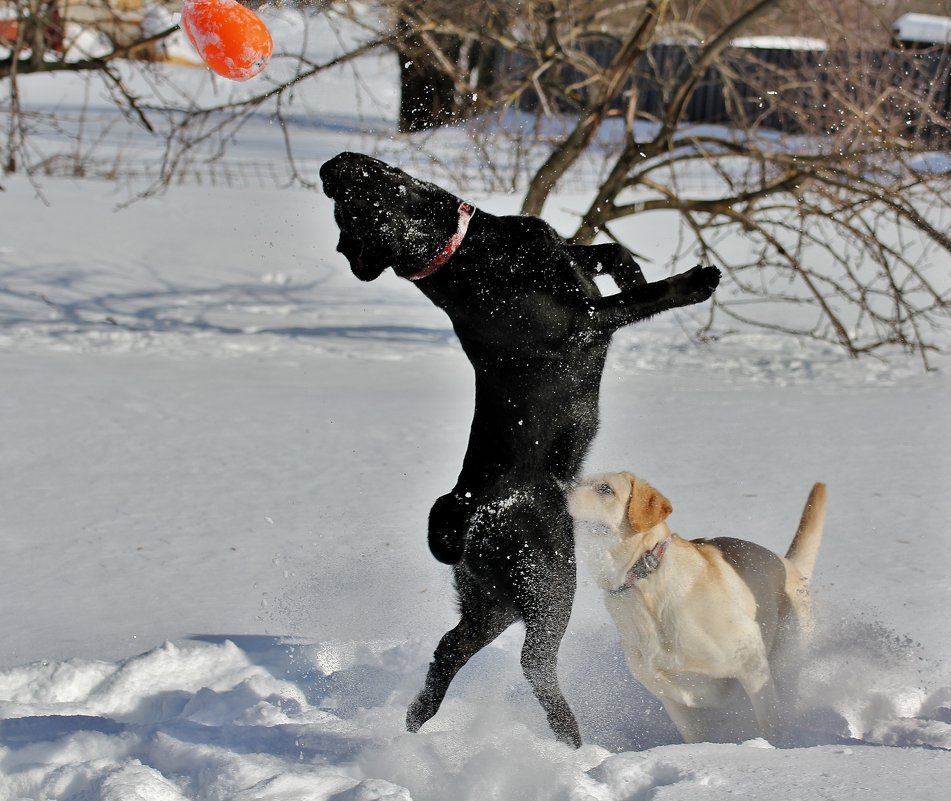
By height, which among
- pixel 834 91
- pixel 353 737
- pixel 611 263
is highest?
pixel 834 91

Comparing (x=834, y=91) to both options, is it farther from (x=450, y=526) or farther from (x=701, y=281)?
(x=450, y=526)

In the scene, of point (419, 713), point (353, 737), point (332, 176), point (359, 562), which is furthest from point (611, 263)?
point (359, 562)

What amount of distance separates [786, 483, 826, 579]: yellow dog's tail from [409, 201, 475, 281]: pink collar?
1.58 meters

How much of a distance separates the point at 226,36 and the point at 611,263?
1.23 meters

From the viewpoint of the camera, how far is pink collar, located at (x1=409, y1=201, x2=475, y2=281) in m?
2.60

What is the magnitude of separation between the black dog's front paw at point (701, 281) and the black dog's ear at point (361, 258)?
77 centimetres

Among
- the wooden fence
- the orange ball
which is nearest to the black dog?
the orange ball

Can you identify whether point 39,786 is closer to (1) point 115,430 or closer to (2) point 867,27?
(1) point 115,430

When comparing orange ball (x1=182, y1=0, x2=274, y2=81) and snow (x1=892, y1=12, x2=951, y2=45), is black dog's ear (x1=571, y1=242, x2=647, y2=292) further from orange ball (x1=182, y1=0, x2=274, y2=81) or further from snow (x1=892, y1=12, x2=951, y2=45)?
snow (x1=892, y1=12, x2=951, y2=45)

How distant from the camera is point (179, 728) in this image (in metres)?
2.99

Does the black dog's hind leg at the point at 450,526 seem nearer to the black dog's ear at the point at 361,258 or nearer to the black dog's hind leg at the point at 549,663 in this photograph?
the black dog's hind leg at the point at 549,663

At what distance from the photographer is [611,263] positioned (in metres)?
2.90

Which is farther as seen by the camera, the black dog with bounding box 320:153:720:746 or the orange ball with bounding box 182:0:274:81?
the orange ball with bounding box 182:0:274:81

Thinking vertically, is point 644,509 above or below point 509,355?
below
